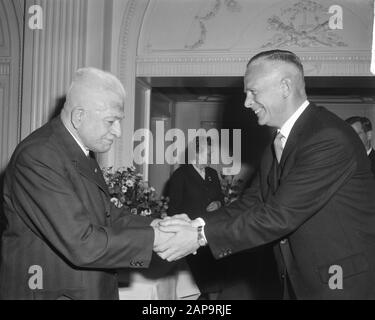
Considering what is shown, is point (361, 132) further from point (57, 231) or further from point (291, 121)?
point (57, 231)

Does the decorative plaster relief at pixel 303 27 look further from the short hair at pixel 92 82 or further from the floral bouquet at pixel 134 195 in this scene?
the short hair at pixel 92 82

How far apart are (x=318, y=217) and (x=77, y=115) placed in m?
1.23

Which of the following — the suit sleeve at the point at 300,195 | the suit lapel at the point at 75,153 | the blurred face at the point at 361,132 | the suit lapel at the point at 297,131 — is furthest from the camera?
the blurred face at the point at 361,132

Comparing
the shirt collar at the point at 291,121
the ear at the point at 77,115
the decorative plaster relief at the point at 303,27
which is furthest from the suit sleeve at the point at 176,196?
the ear at the point at 77,115

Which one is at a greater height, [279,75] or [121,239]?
[279,75]

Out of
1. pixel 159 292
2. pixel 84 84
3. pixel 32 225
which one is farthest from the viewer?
pixel 159 292

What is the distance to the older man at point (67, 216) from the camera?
2.00 meters

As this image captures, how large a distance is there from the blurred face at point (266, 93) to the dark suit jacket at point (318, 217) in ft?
0.50

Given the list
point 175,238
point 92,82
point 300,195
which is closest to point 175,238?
point 175,238

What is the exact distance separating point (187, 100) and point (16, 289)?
889 centimetres
